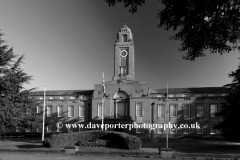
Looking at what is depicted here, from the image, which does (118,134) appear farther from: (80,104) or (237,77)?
(80,104)

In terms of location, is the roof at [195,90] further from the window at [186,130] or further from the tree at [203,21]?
the tree at [203,21]

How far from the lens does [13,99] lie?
33.8 metres

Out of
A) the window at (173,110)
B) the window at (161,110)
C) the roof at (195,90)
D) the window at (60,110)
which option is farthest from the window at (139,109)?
the window at (60,110)

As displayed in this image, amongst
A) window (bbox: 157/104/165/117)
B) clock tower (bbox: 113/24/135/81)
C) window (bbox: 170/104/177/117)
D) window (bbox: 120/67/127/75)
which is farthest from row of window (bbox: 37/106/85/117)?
window (bbox: 170/104/177/117)

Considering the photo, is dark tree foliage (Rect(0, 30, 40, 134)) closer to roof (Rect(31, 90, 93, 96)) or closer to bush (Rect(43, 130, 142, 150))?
bush (Rect(43, 130, 142, 150))

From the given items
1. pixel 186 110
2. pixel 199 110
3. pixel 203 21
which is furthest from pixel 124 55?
pixel 203 21

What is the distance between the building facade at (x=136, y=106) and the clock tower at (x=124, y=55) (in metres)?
1.45

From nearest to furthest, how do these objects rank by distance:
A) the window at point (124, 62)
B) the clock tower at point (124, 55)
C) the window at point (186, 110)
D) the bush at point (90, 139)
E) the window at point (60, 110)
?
the bush at point (90, 139) → the window at point (186, 110) → the window at point (60, 110) → the clock tower at point (124, 55) → the window at point (124, 62)

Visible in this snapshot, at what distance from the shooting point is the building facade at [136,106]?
4731cm

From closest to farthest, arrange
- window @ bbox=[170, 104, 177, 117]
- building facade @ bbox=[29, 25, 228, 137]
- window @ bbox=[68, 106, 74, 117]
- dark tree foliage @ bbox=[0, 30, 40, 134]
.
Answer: dark tree foliage @ bbox=[0, 30, 40, 134] → building facade @ bbox=[29, 25, 228, 137] → window @ bbox=[170, 104, 177, 117] → window @ bbox=[68, 106, 74, 117]

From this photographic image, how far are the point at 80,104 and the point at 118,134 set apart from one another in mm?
27673

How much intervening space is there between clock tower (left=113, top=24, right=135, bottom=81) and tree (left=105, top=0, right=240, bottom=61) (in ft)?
147

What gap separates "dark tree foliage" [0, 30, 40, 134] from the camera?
3081 centimetres

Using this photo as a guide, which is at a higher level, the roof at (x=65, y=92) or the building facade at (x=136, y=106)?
the roof at (x=65, y=92)
